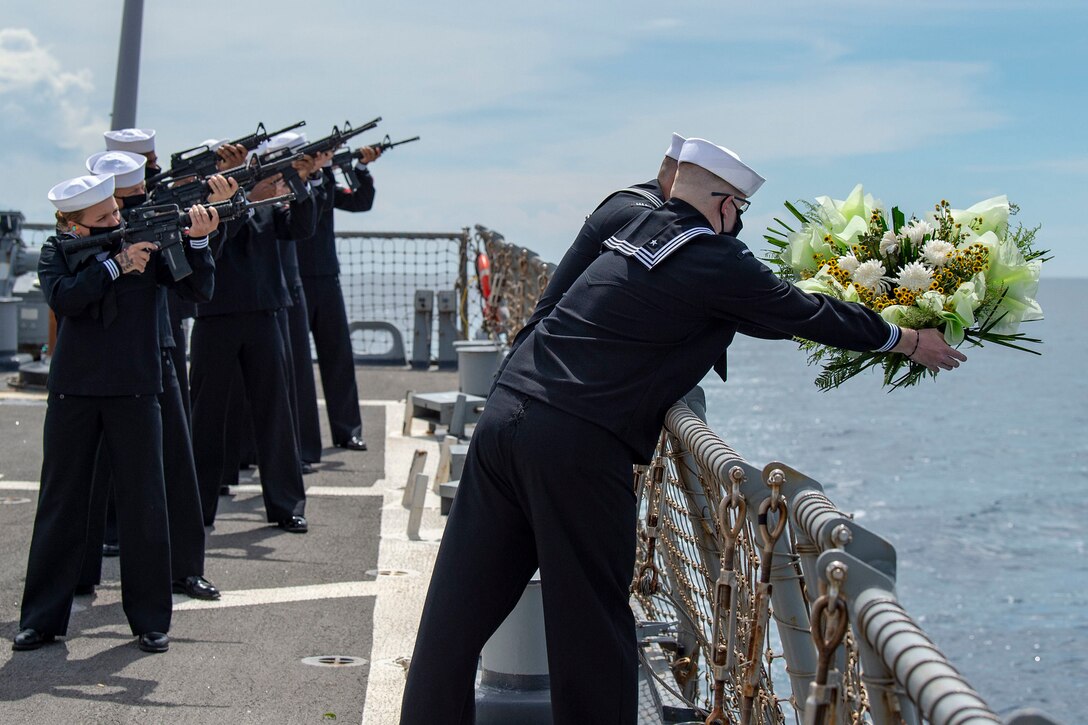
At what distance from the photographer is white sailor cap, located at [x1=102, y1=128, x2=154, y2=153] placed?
7.67 metres

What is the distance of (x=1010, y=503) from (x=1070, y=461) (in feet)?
33.7

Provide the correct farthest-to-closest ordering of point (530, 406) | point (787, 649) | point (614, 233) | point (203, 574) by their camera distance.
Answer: point (203, 574), point (614, 233), point (530, 406), point (787, 649)

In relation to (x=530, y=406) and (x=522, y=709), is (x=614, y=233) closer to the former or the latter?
(x=530, y=406)

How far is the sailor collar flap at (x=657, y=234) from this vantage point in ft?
11.7

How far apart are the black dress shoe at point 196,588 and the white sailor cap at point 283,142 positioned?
3.11m

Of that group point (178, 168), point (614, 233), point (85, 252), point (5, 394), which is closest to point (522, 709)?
point (614, 233)

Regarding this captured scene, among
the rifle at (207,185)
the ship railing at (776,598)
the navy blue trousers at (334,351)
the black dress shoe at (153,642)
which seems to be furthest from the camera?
the navy blue trousers at (334,351)

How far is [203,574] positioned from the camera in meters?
6.59

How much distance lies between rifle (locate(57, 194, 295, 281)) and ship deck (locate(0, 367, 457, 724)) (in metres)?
1.49

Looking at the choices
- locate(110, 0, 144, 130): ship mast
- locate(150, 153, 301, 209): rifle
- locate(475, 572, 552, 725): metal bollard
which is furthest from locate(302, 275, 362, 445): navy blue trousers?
locate(475, 572, 552, 725): metal bollard

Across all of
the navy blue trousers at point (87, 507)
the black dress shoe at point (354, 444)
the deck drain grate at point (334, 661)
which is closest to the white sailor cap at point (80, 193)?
the navy blue trousers at point (87, 507)

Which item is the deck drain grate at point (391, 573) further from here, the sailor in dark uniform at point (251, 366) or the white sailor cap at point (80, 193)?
the white sailor cap at point (80, 193)

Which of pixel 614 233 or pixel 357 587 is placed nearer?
pixel 614 233

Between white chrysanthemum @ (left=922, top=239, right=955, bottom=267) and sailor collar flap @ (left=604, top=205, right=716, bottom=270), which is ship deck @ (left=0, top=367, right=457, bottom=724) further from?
white chrysanthemum @ (left=922, top=239, right=955, bottom=267)
